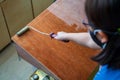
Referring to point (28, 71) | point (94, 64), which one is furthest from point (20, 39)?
point (28, 71)

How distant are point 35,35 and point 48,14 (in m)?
0.15

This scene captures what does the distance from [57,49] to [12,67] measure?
77cm

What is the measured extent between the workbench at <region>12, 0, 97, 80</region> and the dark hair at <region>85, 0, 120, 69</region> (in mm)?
273

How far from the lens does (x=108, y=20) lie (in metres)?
Result: 0.59

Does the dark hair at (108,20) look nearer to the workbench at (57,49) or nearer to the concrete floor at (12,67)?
the workbench at (57,49)

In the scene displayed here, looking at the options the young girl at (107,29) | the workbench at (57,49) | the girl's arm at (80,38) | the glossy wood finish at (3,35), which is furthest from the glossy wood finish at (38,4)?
the young girl at (107,29)

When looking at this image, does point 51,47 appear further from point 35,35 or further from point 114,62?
point 114,62

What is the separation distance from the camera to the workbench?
→ 3.10 feet

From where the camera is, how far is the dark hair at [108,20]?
0.57m

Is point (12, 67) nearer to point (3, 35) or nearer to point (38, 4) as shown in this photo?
point (3, 35)

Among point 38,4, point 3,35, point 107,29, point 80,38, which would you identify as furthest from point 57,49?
point 38,4

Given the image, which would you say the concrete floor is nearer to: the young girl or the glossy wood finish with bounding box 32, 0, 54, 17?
the glossy wood finish with bounding box 32, 0, 54, 17

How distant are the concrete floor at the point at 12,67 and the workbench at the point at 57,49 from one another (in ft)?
1.99

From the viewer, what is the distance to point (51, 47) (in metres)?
1.01
